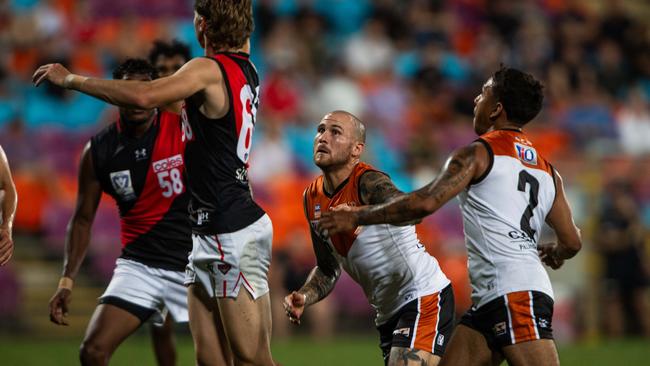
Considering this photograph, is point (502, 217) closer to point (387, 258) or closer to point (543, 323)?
point (543, 323)

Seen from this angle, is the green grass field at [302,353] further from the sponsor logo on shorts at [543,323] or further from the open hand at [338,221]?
the open hand at [338,221]

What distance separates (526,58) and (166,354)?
1226 centimetres

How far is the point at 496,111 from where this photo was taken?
18.7ft

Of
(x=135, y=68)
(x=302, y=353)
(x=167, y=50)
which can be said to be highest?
(x=167, y=50)

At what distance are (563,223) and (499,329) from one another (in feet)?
2.85

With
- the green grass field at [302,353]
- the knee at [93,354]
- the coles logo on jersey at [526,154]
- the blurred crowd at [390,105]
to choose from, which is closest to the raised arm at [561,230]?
the coles logo on jersey at [526,154]

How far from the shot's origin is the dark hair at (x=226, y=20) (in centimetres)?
538

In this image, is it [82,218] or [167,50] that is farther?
[167,50]

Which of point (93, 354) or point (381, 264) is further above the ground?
point (381, 264)

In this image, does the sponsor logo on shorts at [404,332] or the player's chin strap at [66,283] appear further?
the player's chin strap at [66,283]

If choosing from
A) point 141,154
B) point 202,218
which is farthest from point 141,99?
point 141,154

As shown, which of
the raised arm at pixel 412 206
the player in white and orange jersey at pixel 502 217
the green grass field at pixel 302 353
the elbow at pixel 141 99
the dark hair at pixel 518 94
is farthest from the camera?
the green grass field at pixel 302 353

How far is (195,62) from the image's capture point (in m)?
5.16

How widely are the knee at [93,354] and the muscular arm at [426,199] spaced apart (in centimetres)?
239
